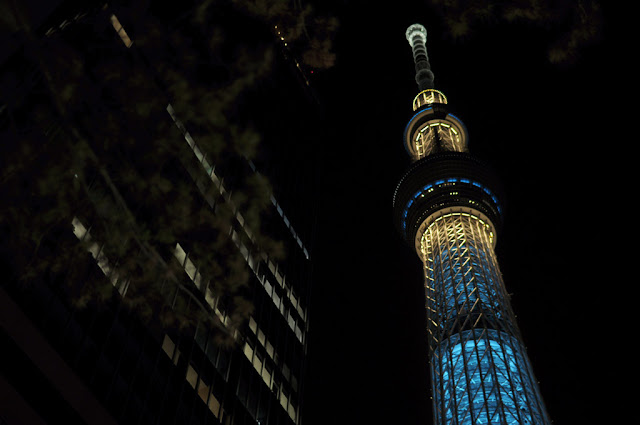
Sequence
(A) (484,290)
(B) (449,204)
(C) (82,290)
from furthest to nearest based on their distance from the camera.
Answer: (B) (449,204) → (A) (484,290) → (C) (82,290)

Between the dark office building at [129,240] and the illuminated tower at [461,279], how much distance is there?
917 centimetres

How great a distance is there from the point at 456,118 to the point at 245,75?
45.4 meters

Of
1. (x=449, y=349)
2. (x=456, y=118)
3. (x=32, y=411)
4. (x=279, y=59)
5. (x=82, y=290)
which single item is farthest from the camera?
(x=279, y=59)

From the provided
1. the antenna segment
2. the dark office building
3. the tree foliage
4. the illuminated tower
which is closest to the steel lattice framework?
the illuminated tower

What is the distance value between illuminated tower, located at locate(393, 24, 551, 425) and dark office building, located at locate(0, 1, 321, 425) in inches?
361

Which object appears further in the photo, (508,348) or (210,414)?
(508,348)

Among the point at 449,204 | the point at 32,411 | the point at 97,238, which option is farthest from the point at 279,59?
the point at 32,411

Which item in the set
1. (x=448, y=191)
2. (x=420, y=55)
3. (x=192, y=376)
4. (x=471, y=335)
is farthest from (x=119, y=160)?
(x=420, y=55)

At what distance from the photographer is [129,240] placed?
24766 mm

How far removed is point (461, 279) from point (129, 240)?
2272 centimetres

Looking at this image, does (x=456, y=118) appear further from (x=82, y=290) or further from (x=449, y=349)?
(x=82, y=290)

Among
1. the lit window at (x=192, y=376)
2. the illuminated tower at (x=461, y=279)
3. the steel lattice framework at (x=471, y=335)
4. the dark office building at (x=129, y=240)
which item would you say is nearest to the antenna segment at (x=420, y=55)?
the illuminated tower at (x=461, y=279)

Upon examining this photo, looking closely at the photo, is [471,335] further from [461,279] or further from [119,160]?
[119,160]

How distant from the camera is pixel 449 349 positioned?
3575 cm
